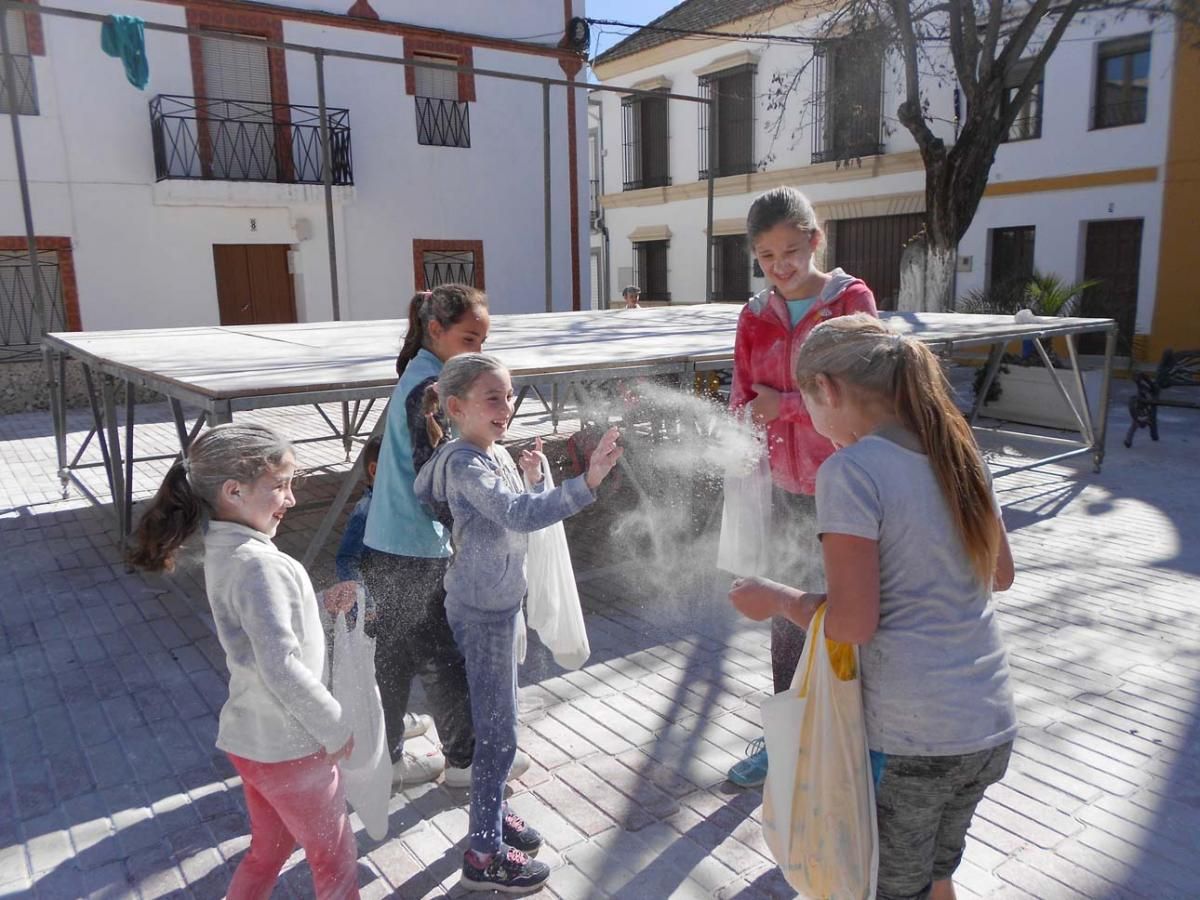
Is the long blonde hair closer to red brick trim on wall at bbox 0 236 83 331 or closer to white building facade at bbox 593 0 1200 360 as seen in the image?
white building facade at bbox 593 0 1200 360

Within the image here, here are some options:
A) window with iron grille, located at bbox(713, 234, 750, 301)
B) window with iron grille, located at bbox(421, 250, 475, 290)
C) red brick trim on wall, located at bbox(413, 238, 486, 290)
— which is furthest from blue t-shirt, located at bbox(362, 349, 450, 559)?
window with iron grille, located at bbox(713, 234, 750, 301)

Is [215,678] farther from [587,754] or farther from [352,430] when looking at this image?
[352,430]

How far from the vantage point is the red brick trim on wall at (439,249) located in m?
14.0

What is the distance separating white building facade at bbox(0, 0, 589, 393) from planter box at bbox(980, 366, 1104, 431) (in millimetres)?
4974

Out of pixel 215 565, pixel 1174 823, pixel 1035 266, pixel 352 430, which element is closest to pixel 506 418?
pixel 215 565

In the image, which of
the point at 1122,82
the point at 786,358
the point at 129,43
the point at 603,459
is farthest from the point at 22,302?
the point at 1122,82

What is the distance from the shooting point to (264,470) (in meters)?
1.79

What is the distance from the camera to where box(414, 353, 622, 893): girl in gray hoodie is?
6.87 feet

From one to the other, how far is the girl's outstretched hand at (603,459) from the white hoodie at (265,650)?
62 cm

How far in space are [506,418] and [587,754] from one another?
144 cm

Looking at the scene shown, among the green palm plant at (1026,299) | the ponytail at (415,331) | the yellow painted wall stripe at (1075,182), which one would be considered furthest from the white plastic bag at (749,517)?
the yellow painted wall stripe at (1075,182)

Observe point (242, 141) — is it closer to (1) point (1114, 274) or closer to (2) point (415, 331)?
(2) point (415, 331)

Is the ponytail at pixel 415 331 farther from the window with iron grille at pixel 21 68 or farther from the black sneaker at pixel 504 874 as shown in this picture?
the window with iron grille at pixel 21 68

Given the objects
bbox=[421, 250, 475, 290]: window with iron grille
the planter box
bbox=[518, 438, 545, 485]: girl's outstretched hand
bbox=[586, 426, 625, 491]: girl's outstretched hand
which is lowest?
the planter box
